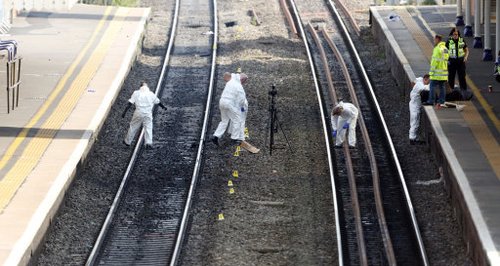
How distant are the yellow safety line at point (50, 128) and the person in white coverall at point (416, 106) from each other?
260 inches

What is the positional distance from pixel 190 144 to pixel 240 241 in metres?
5.39

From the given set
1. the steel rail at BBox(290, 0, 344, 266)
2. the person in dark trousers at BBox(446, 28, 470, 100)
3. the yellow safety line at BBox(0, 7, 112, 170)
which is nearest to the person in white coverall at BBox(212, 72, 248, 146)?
the steel rail at BBox(290, 0, 344, 266)

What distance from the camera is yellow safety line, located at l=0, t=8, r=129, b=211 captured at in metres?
18.7

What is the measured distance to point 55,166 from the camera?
19.5 m

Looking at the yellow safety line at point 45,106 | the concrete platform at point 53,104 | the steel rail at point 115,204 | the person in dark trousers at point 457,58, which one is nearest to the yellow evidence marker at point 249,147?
the steel rail at point 115,204

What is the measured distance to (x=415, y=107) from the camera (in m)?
21.6

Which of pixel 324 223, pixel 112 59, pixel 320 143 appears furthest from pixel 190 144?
pixel 112 59

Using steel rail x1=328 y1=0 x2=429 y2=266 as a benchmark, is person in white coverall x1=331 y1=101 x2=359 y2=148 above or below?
above

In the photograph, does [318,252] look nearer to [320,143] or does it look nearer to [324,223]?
[324,223]

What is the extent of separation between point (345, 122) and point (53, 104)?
6.63 m

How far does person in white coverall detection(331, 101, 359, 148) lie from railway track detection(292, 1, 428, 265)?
9.7 inches

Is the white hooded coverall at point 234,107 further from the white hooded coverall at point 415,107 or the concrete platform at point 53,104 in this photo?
the white hooded coverall at point 415,107

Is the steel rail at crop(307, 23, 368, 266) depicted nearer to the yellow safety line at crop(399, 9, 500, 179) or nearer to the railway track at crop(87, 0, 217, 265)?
the yellow safety line at crop(399, 9, 500, 179)

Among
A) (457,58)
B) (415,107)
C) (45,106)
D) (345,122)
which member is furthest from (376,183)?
(45,106)
